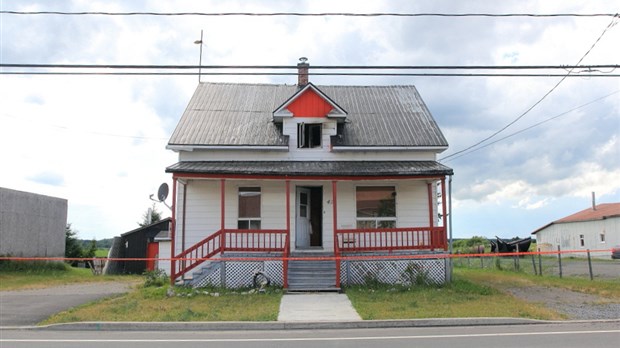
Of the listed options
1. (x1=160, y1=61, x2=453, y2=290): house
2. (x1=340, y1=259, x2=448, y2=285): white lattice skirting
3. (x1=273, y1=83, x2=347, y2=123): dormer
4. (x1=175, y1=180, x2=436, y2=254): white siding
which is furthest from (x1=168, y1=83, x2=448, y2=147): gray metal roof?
(x1=340, y1=259, x2=448, y2=285): white lattice skirting

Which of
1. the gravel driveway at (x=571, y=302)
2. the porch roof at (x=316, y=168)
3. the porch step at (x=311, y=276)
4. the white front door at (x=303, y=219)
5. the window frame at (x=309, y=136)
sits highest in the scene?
the window frame at (x=309, y=136)

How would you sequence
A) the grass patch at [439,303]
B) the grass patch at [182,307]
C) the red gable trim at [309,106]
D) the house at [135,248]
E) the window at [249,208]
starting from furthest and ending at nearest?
the house at [135,248]
the red gable trim at [309,106]
the window at [249,208]
the grass patch at [439,303]
the grass patch at [182,307]

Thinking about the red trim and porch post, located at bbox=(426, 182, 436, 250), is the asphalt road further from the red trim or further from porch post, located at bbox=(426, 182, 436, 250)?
the red trim

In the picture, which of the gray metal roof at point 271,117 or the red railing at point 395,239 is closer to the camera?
the red railing at point 395,239

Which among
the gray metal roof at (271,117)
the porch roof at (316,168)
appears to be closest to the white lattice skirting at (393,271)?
the porch roof at (316,168)

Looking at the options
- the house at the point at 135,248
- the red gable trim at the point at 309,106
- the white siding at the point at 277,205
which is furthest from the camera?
the house at the point at 135,248

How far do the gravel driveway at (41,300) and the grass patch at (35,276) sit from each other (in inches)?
57.0

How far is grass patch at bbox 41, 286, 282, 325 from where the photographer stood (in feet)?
35.2

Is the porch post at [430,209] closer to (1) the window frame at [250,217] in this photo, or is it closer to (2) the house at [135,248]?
(1) the window frame at [250,217]

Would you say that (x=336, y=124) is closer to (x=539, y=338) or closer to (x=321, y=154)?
(x=321, y=154)

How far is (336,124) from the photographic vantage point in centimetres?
1864

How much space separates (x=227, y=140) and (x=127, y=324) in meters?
8.99

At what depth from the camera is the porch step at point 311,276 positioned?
14.8 m

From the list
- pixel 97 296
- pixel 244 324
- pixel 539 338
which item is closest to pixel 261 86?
pixel 97 296
